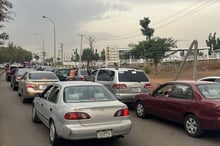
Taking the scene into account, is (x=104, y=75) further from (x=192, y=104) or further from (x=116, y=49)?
(x=116, y=49)

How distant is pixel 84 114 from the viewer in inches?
269

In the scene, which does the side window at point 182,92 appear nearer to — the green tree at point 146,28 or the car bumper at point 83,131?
the car bumper at point 83,131

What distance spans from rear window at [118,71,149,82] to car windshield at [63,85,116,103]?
4.89 meters

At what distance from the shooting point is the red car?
798 centimetres

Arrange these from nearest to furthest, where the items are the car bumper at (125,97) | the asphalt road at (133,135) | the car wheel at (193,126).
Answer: the asphalt road at (133,135)
the car wheel at (193,126)
the car bumper at (125,97)

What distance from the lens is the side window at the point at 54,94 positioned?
789 centimetres

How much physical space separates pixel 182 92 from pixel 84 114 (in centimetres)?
355

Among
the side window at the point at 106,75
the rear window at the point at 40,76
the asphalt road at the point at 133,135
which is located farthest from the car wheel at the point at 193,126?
the rear window at the point at 40,76

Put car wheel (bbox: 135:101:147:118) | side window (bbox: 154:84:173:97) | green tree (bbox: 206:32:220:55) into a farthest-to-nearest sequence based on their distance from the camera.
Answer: green tree (bbox: 206:32:220:55)
car wheel (bbox: 135:101:147:118)
side window (bbox: 154:84:173:97)

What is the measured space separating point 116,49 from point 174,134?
24.1 m

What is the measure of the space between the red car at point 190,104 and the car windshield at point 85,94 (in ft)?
7.49

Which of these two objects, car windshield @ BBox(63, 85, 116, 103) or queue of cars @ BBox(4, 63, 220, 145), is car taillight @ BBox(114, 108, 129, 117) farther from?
car windshield @ BBox(63, 85, 116, 103)

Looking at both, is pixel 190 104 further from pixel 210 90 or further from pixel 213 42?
pixel 213 42

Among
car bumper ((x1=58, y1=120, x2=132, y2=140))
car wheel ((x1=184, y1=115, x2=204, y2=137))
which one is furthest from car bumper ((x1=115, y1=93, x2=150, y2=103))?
car bumper ((x1=58, y1=120, x2=132, y2=140))
